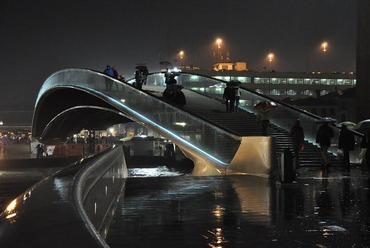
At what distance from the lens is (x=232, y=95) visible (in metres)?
29.4

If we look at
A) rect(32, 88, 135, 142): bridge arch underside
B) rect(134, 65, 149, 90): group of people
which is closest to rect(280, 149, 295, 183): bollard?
rect(134, 65, 149, 90): group of people

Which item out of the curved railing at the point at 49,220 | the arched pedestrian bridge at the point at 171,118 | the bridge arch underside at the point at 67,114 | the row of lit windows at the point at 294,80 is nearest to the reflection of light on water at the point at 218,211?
the curved railing at the point at 49,220

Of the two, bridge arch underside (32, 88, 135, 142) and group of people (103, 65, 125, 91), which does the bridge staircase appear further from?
bridge arch underside (32, 88, 135, 142)

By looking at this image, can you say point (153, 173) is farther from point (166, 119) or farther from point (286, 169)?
point (286, 169)

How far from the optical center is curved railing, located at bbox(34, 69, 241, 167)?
19906mm

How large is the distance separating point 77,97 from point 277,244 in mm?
44222

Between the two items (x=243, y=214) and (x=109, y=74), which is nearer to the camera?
(x=243, y=214)

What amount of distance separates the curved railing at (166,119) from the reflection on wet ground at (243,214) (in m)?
5.16

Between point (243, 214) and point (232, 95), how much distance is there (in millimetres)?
20640

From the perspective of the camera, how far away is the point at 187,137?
23.1 metres

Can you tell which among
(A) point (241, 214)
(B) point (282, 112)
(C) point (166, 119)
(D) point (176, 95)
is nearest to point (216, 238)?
(A) point (241, 214)

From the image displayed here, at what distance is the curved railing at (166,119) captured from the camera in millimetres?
19906

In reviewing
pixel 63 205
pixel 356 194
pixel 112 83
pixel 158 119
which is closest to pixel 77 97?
pixel 112 83

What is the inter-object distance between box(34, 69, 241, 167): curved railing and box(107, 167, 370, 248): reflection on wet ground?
203 inches
